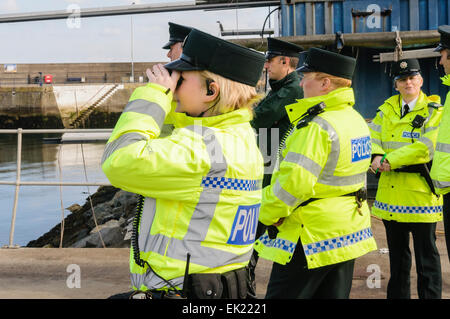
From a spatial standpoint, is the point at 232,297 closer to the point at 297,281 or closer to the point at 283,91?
the point at 297,281

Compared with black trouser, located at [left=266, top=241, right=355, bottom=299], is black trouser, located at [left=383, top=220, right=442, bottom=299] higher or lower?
lower

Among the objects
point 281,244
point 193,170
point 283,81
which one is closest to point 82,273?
point 283,81

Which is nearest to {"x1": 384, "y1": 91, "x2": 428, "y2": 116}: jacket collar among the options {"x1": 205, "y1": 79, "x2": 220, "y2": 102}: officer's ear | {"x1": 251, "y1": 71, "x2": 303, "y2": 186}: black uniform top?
{"x1": 251, "y1": 71, "x2": 303, "y2": 186}: black uniform top

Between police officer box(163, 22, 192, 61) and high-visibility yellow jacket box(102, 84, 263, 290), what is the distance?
2095 mm

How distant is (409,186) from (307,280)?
1600 millimetres

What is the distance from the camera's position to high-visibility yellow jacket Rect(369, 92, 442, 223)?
12.9 ft

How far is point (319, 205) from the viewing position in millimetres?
2834

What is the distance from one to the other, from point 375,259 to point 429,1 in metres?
4.78

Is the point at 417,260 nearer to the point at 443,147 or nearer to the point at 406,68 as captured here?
the point at 443,147

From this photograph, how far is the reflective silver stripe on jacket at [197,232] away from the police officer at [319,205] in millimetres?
917

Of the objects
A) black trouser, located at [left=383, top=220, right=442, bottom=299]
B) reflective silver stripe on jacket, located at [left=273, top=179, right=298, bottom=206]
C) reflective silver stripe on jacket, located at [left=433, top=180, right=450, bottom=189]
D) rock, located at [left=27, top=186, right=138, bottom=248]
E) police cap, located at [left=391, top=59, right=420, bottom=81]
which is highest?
police cap, located at [left=391, top=59, right=420, bottom=81]

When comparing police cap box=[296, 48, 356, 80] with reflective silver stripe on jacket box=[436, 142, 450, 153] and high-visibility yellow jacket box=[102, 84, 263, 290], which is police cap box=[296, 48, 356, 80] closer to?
reflective silver stripe on jacket box=[436, 142, 450, 153]

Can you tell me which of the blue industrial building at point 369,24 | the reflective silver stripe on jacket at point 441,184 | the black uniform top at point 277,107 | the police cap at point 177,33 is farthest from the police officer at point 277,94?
the blue industrial building at point 369,24
